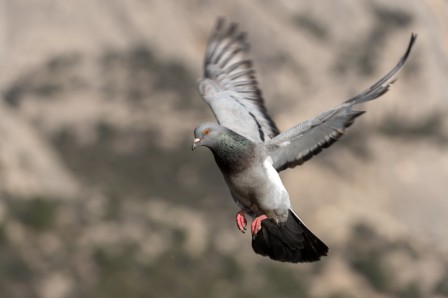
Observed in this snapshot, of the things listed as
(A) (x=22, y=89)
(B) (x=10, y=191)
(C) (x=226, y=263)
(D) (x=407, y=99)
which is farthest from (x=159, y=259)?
(D) (x=407, y=99)

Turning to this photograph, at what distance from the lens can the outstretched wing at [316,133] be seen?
404 inches

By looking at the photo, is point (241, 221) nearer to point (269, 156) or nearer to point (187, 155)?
point (269, 156)

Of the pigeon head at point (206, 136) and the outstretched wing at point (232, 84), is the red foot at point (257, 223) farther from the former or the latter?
the outstretched wing at point (232, 84)

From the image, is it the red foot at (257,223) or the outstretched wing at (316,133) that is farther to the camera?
the red foot at (257,223)

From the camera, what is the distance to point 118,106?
33.4m

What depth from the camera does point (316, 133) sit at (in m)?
10.9

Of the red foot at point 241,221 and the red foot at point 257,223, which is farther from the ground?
the red foot at point 241,221

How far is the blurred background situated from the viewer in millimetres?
28578

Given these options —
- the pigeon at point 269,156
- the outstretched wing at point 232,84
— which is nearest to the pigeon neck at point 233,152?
the pigeon at point 269,156

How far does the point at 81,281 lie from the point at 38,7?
992 centimetres

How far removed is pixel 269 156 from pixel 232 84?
105 inches

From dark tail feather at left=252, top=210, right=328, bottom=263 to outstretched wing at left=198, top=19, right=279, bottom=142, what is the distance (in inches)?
50.5

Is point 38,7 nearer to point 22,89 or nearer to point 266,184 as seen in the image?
point 22,89

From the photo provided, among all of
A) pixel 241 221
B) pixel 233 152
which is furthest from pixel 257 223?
pixel 233 152
